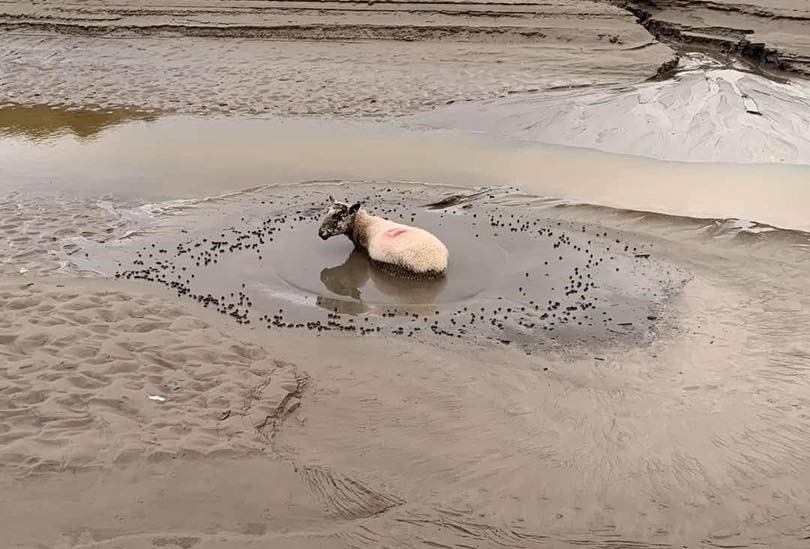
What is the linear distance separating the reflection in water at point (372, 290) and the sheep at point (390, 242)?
11 centimetres

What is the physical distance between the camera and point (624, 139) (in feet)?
45.2

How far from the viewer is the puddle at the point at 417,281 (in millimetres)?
8055

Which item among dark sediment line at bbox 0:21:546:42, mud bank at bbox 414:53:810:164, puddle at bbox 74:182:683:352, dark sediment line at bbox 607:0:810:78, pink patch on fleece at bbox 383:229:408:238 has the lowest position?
puddle at bbox 74:182:683:352

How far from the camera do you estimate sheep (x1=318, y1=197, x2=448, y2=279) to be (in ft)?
28.8

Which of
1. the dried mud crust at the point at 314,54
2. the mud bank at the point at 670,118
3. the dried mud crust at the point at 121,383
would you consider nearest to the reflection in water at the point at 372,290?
the dried mud crust at the point at 121,383

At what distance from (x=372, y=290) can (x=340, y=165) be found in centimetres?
452

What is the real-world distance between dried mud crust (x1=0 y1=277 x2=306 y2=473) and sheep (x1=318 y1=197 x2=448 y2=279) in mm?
2133

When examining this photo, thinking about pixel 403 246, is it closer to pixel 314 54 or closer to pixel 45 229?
A: pixel 45 229

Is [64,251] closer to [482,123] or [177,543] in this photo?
[177,543]

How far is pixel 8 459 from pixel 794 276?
8046 millimetres

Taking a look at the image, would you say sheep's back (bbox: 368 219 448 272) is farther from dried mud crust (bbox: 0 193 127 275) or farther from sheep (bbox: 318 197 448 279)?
dried mud crust (bbox: 0 193 127 275)

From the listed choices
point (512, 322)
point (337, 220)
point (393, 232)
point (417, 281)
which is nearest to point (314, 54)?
point (337, 220)

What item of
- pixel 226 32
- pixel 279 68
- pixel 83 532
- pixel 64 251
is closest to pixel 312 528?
pixel 83 532

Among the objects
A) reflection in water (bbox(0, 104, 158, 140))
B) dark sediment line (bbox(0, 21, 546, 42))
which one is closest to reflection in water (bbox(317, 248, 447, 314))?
reflection in water (bbox(0, 104, 158, 140))
